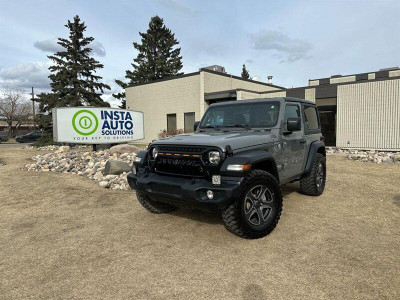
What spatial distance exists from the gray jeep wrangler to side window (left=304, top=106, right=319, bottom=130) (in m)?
0.49

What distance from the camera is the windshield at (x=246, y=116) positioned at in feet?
14.6

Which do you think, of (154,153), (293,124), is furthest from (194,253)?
(293,124)

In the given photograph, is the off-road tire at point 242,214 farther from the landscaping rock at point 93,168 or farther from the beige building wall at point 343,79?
the beige building wall at point 343,79

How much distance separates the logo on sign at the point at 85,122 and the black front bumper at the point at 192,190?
10576mm

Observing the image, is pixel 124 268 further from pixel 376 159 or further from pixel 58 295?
pixel 376 159

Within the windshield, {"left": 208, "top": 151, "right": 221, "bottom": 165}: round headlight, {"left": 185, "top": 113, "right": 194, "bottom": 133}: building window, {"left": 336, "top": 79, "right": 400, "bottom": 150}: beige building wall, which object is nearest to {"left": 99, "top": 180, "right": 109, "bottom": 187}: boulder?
the windshield

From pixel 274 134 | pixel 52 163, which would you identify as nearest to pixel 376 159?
pixel 274 134

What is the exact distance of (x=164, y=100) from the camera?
23.0m

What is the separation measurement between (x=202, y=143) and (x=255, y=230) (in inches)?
53.2

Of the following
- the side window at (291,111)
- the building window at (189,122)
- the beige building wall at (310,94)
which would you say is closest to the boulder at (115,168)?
the side window at (291,111)

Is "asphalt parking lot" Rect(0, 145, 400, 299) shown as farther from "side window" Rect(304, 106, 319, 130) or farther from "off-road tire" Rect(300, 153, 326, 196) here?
"side window" Rect(304, 106, 319, 130)

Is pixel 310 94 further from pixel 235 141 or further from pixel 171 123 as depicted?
pixel 235 141

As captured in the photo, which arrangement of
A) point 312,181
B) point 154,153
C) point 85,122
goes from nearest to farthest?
1. point 154,153
2. point 312,181
3. point 85,122

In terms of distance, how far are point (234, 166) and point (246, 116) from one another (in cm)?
160
